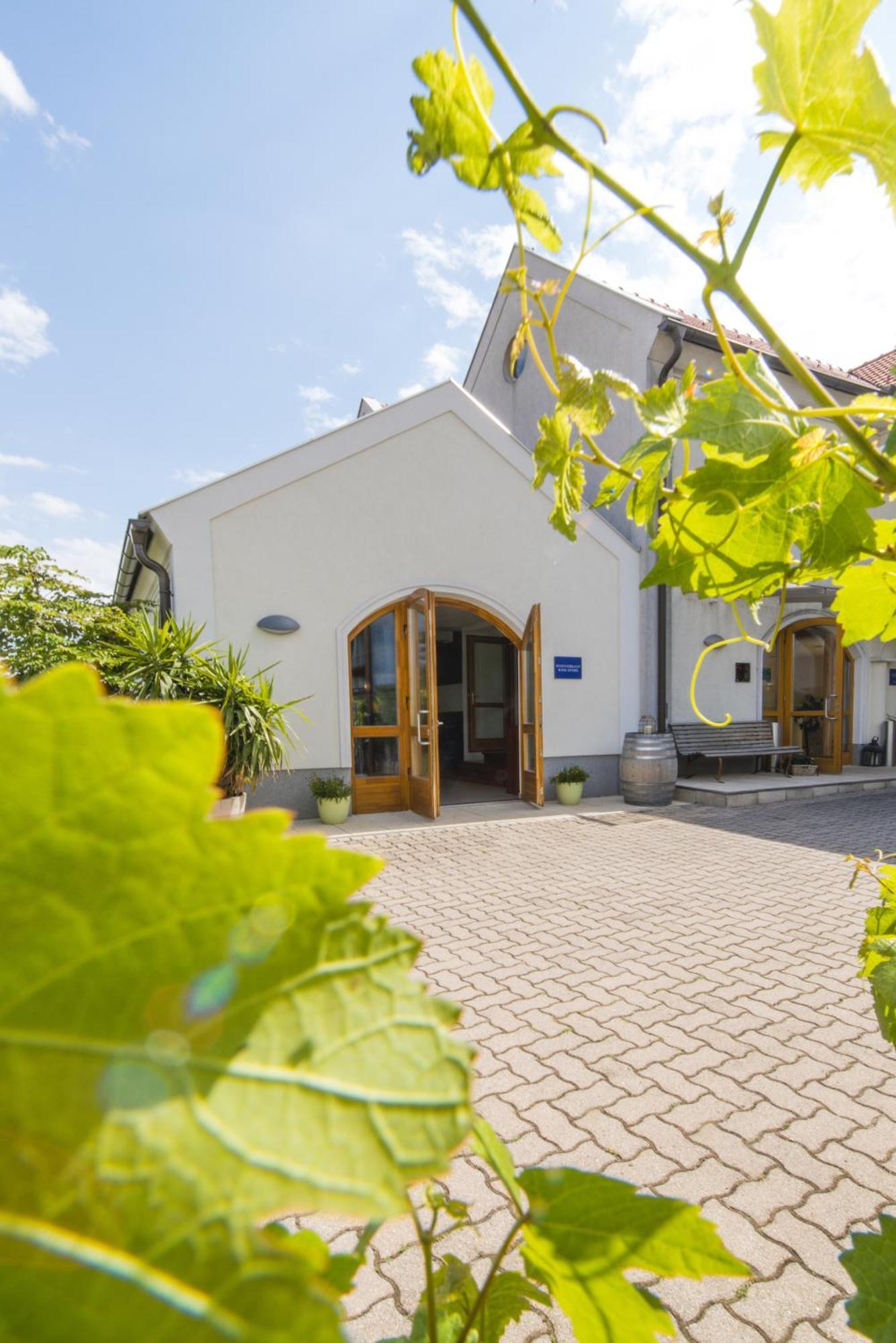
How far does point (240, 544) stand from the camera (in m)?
8.20

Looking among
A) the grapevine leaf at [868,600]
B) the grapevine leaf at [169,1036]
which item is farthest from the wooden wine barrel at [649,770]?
the grapevine leaf at [169,1036]

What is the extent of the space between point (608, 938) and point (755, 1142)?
2.20 m

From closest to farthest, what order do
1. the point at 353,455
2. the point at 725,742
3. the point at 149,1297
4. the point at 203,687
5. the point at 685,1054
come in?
the point at 149,1297 < the point at 685,1054 < the point at 203,687 < the point at 353,455 < the point at 725,742

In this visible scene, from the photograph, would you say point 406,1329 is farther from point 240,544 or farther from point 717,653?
point 717,653

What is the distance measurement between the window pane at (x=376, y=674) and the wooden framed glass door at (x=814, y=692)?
26.4 ft

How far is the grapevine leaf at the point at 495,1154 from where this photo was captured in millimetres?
559

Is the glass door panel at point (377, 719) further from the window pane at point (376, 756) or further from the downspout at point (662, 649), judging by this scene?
the downspout at point (662, 649)

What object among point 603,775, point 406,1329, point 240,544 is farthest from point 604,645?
point 406,1329

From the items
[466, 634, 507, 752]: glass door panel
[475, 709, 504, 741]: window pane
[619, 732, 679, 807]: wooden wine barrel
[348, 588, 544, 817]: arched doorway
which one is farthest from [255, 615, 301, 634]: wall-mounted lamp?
[475, 709, 504, 741]: window pane

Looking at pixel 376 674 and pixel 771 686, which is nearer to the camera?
pixel 376 674

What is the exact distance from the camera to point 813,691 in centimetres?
1417

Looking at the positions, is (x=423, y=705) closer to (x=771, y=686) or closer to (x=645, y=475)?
(x=771, y=686)

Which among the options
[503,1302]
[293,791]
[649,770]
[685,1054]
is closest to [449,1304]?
[503,1302]

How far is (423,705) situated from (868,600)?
8.17 meters
